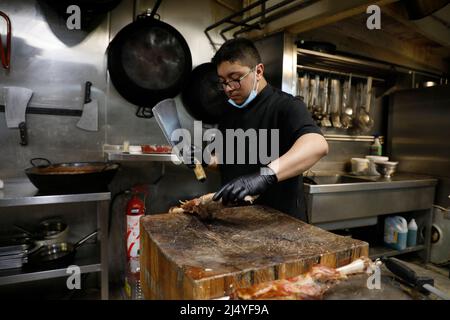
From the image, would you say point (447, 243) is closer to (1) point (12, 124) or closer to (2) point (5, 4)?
(1) point (12, 124)

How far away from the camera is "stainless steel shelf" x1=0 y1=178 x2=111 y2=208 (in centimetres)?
156

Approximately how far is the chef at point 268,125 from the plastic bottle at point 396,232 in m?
1.64

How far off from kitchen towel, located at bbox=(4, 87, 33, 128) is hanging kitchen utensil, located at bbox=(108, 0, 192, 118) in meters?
0.60

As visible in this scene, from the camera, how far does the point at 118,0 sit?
1983 millimetres

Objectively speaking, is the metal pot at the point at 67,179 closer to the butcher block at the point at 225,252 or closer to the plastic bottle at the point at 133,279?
the plastic bottle at the point at 133,279

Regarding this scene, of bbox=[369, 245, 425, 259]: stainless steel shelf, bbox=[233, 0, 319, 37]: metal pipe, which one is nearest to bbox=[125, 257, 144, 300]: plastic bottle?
bbox=[369, 245, 425, 259]: stainless steel shelf

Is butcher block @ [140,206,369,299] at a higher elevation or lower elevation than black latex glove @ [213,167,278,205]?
lower

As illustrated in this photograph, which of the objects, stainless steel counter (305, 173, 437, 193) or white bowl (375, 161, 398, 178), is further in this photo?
white bowl (375, 161, 398, 178)

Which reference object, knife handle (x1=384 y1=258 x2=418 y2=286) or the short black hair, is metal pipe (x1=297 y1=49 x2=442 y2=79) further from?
knife handle (x1=384 y1=258 x2=418 y2=286)

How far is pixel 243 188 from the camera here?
1077 millimetres

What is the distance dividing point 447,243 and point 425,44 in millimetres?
2170
